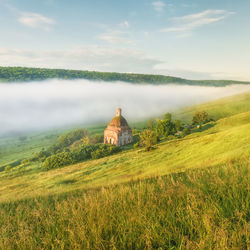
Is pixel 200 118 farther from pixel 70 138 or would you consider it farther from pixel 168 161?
pixel 168 161

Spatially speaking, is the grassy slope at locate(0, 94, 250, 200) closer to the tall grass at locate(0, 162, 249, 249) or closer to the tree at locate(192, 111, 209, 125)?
the tall grass at locate(0, 162, 249, 249)

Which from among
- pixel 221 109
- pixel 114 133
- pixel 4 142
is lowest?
pixel 4 142

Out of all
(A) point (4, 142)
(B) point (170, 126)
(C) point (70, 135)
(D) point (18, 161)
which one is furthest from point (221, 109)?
(A) point (4, 142)

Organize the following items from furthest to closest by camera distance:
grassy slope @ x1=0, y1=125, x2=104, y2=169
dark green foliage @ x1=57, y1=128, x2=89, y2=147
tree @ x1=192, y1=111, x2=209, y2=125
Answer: dark green foliage @ x1=57, y1=128, x2=89, y2=147 < grassy slope @ x1=0, y1=125, x2=104, y2=169 < tree @ x1=192, y1=111, x2=209, y2=125

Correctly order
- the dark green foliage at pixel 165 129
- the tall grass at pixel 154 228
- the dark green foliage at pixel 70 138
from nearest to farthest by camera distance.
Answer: the tall grass at pixel 154 228
the dark green foliage at pixel 165 129
the dark green foliage at pixel 70 138

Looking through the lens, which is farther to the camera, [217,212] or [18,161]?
[18,161]

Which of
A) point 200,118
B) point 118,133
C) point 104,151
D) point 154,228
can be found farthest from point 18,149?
point 154,228

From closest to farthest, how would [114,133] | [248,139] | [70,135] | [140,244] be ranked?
[140,244] → [248,139] → [114,133] → [70,135]

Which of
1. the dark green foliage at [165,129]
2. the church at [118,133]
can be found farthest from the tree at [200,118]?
the church at [118,133]

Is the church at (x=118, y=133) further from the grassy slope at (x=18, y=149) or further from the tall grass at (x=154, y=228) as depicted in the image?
the tall grass at (x=154, y=228)

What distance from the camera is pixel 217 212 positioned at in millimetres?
3561

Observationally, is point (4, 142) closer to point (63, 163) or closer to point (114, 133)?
point (63, 163)

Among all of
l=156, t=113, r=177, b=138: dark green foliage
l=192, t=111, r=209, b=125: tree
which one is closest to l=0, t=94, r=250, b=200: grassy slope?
l=156, t=113, r=177, b=138: dark green foliage

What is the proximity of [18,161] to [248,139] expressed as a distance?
110 m
